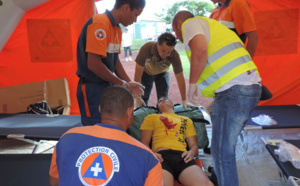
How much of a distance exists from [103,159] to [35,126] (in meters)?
2.29

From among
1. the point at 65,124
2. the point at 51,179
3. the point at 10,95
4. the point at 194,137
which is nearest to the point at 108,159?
the point at 51,179

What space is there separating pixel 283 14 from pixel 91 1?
9.10 ft

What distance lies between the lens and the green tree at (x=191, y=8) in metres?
9.86

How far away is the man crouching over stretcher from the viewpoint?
1.92 metres

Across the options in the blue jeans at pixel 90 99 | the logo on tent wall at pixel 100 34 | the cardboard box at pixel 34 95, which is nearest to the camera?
the logo on tent wall at pixel 100 34

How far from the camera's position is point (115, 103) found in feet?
3.69

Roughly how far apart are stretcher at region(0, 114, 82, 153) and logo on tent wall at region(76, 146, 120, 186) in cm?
173

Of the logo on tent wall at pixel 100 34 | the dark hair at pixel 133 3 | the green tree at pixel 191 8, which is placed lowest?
the logo on tent wall at pixel 100 34

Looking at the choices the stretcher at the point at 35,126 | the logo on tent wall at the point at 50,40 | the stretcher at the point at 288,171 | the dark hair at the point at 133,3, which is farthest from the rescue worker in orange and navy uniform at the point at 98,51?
the logo on tent wall at the point at 50,40

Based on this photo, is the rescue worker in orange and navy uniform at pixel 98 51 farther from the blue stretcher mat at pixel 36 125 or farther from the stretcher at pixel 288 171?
the stretcher at pixel 288 171

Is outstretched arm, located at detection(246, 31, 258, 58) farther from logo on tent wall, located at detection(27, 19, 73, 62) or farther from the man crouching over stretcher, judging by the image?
logo on tent wall, located at detection(27, 19, 73, 62)

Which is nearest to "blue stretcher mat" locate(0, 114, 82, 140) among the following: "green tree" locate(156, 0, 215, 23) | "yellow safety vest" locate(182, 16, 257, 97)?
"yellow safety vest" locate(182, 16, 257, 97)

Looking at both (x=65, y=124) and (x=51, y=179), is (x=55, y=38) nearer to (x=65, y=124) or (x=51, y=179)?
(x=65, y=124)

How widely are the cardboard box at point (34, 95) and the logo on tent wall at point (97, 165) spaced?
300 cm
